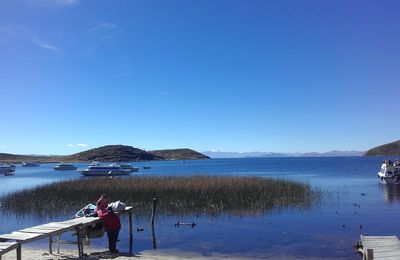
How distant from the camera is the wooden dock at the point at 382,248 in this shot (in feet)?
46.3

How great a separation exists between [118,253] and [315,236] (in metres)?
10.9

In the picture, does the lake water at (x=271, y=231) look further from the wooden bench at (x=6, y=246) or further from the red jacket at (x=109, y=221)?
the wooden bench at (x=6, y=246)

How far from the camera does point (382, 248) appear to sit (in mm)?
15742

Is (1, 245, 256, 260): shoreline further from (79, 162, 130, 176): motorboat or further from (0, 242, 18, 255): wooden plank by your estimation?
(79, 162, 130, 176): motorboat

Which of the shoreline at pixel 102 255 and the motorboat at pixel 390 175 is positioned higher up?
the motorboat at pixel 390 175

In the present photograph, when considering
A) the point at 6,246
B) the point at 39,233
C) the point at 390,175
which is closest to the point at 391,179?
the point at 390,175

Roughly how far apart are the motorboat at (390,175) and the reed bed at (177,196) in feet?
85.1

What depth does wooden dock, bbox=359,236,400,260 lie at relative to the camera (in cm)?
1412

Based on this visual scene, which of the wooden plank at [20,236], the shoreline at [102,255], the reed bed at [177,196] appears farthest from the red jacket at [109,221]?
the reed bed at [177,196]

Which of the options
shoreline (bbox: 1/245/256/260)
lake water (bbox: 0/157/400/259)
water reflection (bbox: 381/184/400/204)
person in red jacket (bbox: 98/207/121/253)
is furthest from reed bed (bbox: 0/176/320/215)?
person in red jacket (bbox: 98/207/121/253)

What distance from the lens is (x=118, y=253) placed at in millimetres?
20500

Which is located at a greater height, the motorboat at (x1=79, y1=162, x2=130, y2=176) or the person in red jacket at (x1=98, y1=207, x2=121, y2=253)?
the motorboat at (x1=79, y1=162, x2=130, y2=176)

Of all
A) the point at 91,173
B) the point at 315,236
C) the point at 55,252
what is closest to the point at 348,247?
the point at 315,236

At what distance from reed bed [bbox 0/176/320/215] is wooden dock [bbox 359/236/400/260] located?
52.2ft
